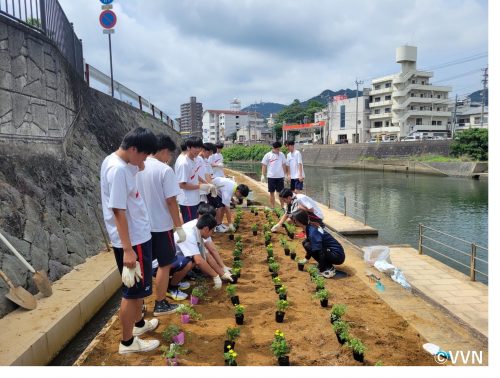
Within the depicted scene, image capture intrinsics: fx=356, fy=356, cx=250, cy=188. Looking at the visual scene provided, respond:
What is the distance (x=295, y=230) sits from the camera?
8656 mm

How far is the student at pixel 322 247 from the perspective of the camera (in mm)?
5852

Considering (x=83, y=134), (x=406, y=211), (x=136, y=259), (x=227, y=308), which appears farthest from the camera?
(x=406, y=211)

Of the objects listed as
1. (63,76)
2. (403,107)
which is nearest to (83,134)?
(63,76)

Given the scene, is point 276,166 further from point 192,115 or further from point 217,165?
point 192,115

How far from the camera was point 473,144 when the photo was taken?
3556 cm

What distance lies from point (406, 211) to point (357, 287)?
47.7 feet

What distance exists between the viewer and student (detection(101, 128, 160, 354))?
10.6ft

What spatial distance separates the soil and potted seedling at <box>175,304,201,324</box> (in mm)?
65

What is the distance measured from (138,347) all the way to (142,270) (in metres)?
0.78

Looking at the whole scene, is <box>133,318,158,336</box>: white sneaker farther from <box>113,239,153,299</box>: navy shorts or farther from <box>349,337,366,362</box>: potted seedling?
<box>349,337,366,362</box>: potted seedling

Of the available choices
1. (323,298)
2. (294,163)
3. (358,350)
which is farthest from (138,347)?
(294,163)

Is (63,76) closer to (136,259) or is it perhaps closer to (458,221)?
(136,259)

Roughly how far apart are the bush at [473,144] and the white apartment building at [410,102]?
21.9 metres

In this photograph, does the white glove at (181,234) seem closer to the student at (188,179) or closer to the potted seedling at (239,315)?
the potted seedling at (239,315)
